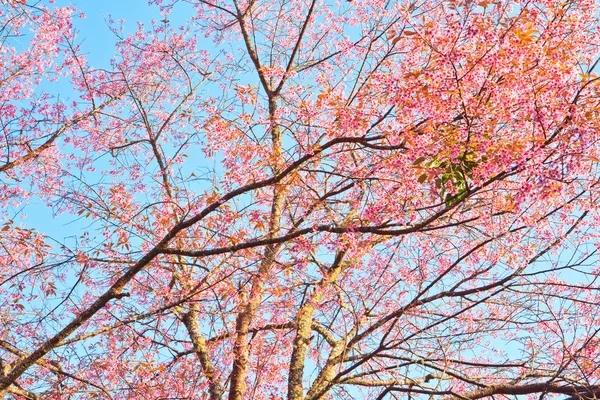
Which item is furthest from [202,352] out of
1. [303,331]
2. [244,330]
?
[303,331]

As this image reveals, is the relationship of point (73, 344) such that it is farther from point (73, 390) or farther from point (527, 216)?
point (527, 216)

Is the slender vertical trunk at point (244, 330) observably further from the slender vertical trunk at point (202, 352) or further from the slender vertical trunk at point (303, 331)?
the slender vertical trunk at point (303, 331)

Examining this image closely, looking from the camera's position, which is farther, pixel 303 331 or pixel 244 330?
pixel 303 331

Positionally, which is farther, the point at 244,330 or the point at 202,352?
the point at 202,352

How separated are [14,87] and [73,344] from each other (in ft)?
17.8

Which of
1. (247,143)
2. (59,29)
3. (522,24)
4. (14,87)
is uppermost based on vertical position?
(59,29)

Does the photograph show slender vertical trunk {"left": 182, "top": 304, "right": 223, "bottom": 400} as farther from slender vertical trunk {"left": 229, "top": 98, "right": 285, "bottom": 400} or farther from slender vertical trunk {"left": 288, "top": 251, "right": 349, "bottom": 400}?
slender vertical trunk {"left": 288, "top": 251, "right": 349, "bottom": 400}

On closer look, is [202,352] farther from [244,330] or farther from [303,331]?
[303,331]

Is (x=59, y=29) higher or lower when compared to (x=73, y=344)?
higher

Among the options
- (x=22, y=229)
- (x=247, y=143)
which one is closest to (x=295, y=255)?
(x=247, y=143)

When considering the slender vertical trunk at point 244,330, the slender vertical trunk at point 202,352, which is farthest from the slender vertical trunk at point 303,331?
the slender vertical trunk at point 202,352

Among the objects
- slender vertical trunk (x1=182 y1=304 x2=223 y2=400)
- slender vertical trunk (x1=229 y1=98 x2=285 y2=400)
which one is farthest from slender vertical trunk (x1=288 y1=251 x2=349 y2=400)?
slender vertical trunk (x1=182 y1=304 x2=223 y2=400)

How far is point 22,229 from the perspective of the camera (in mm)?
6750

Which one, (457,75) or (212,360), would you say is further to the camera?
(212,360)
